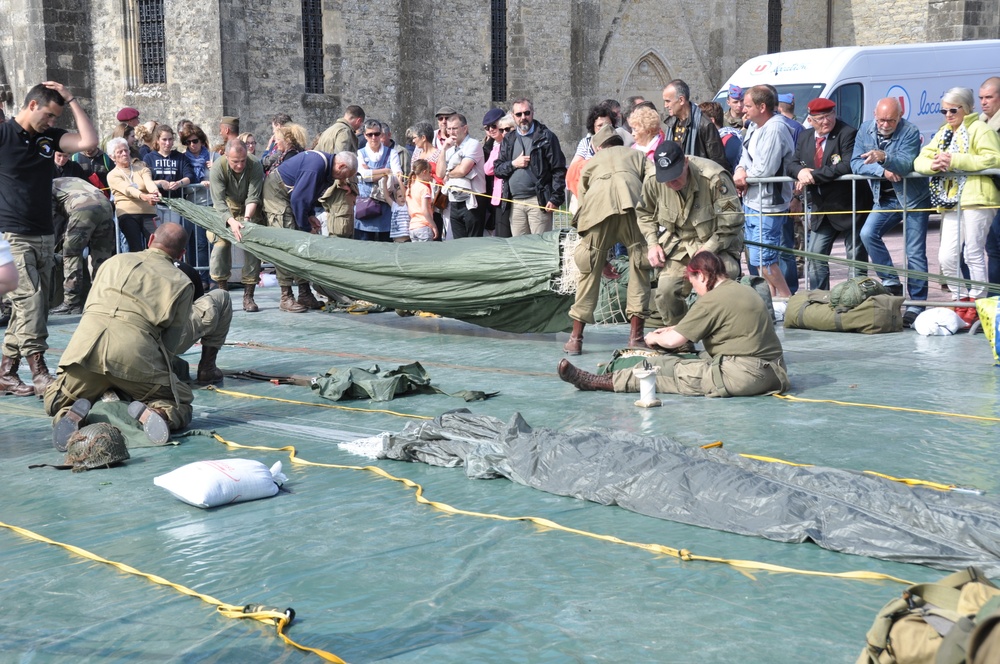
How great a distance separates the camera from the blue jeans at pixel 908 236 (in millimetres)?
9797

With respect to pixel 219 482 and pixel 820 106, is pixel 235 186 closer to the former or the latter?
pixel 820 106

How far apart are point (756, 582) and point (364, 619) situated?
1370 mm

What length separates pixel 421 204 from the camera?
12000 mm

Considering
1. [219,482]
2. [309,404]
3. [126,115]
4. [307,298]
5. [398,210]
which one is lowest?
[309,404]

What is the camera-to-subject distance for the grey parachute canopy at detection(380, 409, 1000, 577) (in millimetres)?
4191

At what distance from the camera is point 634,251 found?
28.3ft

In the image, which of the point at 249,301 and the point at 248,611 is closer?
the point at 248,611

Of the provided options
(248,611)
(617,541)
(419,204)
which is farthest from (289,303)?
(248,611)

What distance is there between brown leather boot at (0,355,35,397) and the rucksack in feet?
20.9

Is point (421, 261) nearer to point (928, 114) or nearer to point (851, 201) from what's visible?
point (851, 201)

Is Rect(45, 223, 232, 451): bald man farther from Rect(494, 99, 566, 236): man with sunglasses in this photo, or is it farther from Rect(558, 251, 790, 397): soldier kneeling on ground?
Rect(494, 99, 566, 236): man with sunglasses

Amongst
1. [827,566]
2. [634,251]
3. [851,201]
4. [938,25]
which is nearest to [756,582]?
[827,566]

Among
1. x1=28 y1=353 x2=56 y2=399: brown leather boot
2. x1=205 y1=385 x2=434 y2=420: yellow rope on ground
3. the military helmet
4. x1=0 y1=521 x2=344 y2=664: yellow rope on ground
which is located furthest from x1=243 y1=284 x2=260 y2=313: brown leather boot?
x1=0 y1=521 x2=344 y2=664: yellow rope on ground

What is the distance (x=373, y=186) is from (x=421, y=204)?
0.65m
